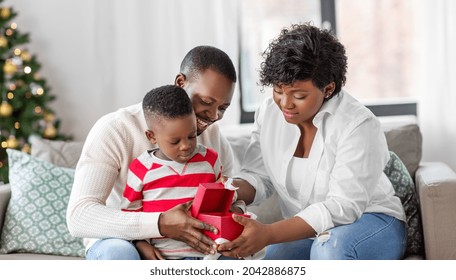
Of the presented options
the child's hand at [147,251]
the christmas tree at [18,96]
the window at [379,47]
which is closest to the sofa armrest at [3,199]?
the christmas tree at [18,96]

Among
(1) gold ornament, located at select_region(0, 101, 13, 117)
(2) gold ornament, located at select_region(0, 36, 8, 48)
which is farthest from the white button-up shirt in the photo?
(2) gold ornament, located at select_region(0, 36, 8, 48)

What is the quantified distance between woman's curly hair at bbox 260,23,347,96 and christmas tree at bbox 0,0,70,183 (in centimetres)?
212

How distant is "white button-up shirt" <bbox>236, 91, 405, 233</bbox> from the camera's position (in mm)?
Result: 1908

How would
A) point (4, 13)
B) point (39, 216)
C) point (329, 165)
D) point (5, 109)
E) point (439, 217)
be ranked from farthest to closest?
point (4, 13), point (5, 109), point (39, 216), point (439, 217), point (329, 165)

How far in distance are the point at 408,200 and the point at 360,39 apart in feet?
5.22

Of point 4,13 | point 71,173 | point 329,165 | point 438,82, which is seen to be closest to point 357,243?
point 329,165

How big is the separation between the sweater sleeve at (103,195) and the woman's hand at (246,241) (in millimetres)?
183

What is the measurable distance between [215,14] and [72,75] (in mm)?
902

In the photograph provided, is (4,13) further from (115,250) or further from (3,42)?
(115,250)

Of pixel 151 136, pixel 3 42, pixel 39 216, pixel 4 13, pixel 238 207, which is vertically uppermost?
pixel 4 13

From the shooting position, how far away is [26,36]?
386 centimetres

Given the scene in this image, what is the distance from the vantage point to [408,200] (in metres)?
2.48
